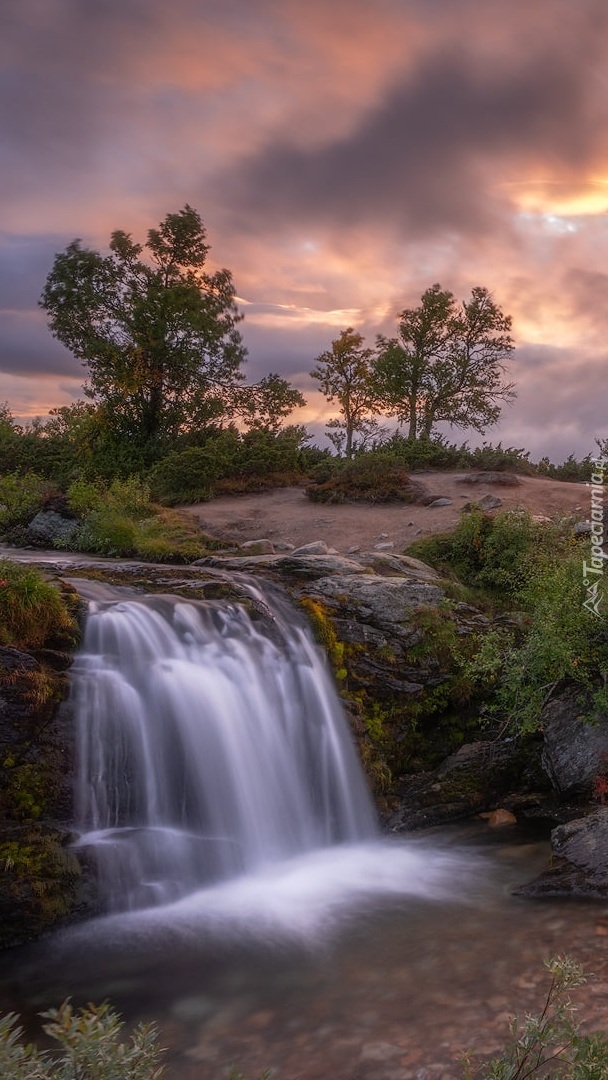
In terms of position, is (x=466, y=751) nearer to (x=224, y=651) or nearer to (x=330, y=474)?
(x=224, y=651)

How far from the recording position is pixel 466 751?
28.0ft

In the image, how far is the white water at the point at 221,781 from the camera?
621 centimetres

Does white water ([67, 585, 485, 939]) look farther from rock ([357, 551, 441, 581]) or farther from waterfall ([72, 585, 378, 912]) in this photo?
rock ([357, 551, 441, 581])

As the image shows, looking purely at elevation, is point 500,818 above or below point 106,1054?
below

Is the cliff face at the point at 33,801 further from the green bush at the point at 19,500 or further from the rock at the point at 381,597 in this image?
the green bush at the point at 19,500

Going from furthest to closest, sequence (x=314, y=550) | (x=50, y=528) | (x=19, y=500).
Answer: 1. (x=19, y=500)
2. (x=50, y=528)
3. (x=314, y=550)

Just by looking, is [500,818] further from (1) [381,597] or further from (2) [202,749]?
(2) [202,749]

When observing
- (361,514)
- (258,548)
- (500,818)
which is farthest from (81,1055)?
(361,514)

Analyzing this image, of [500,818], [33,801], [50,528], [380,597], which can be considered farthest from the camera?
[50,528]

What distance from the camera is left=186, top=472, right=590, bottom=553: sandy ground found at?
630 inches

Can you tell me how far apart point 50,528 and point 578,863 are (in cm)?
1244

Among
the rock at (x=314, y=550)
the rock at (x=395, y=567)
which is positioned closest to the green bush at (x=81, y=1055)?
the rock at (x=395, y=567)

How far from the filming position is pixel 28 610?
6953 mm

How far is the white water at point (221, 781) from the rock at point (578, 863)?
2.77 feet
